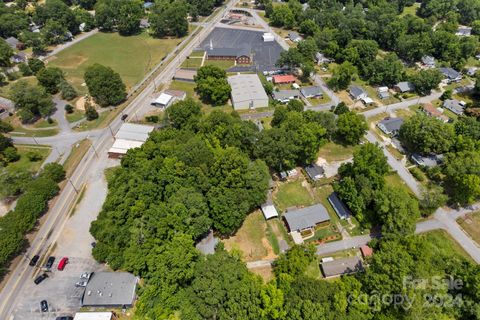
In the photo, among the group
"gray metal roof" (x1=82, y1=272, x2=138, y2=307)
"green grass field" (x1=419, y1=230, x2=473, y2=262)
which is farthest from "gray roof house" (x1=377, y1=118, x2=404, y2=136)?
"gray metal roof" (x1=82, y1=272, x2=138, y2=307)

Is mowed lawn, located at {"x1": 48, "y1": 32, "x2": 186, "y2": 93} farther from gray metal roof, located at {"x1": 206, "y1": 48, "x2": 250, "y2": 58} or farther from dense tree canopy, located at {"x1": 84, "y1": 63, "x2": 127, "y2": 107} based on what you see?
gray metal roof, located at {"x1": 206, "y1": 48, "x2": 250, "y2": 58}

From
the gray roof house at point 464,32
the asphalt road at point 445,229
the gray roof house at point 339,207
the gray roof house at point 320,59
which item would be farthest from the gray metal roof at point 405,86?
the gray roof house at point 464,32

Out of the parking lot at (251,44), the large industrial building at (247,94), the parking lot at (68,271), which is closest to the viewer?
the parking lot at (68,271)

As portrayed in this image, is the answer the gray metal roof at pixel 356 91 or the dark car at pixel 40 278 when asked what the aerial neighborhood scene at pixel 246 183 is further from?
the gray metal roof at pixel 356 91

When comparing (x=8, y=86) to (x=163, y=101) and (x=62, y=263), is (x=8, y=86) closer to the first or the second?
(x=163, y=101)

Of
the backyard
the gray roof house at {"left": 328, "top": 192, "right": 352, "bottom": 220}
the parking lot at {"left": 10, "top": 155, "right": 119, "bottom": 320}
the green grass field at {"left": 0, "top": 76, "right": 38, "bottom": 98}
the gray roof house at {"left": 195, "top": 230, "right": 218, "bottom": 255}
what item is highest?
the gray roof house at {"left": 328, "top": 192, "right": 352, "bottom": 220}

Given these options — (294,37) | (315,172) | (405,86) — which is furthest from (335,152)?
(294,37)
